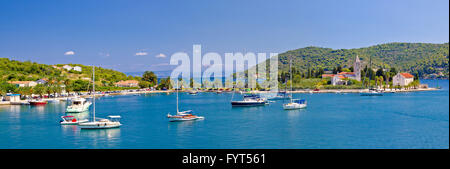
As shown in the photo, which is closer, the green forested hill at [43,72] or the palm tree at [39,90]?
the palm tree at [39,90]

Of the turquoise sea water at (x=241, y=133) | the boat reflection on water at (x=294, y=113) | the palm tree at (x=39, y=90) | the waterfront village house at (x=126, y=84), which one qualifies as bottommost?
the turquoise sea water at (x=241, y=133)

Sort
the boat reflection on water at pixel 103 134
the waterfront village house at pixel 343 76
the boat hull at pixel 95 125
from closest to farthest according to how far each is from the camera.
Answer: the boat reflection on water at pixel 103 134
the boat hull at pixel 95 125
the waterfront village house at pixel 343 76

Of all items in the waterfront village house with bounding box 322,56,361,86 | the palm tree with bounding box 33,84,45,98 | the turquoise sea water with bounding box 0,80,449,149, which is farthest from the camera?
the waterfront village house with bounding box 322,56,361,86

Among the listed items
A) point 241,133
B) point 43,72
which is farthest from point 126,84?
point 241,133

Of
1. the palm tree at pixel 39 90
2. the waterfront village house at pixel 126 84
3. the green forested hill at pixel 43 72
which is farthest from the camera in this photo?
the waterfront village house at pixel 126 84

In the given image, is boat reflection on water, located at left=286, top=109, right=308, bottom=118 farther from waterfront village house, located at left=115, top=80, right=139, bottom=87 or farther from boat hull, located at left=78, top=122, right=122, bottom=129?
waterfront village house, located at left=115, top=80, right=139, bottom=87

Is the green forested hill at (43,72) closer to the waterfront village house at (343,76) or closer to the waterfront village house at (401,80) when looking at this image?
the waterfront village house at (343,76)

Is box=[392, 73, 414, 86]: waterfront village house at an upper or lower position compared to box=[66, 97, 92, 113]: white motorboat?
upper

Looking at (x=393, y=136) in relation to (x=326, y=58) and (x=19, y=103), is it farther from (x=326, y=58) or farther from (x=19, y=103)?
(x=326, y=58)

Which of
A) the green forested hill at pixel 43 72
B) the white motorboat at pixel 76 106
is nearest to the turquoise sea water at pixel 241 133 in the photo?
the white motorboat at pixel 76 106

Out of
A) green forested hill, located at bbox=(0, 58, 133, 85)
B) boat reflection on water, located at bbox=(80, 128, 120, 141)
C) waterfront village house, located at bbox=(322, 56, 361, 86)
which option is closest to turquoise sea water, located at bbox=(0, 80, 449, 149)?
boat reflection on water, located at bbox=(80, 128, 120, 141)

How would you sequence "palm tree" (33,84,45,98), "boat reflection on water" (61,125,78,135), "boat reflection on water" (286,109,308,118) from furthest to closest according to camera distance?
"palm tree" (33,84,45,98) → "boat reflection on water" (286,109,308,118) → "boat reflection on water" (61,125,78,135)

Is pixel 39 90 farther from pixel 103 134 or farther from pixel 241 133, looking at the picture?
pixel 241 133
